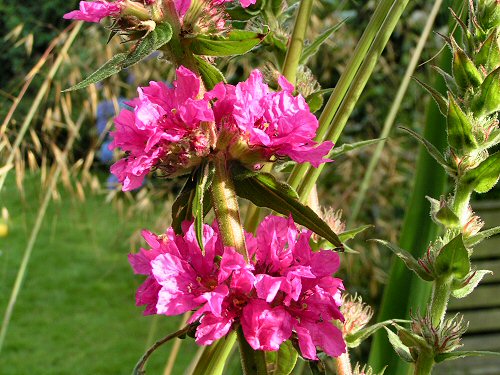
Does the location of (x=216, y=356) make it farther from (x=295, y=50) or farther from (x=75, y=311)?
(x=75, y=311)

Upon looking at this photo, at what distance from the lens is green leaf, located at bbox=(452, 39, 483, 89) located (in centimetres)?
38

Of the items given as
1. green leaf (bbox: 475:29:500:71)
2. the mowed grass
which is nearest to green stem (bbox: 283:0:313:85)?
green leaf (bbox: 475:29:500:71)

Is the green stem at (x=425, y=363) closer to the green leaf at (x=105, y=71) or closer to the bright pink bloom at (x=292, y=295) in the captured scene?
the bright pink bloom at (x=292, y=295)

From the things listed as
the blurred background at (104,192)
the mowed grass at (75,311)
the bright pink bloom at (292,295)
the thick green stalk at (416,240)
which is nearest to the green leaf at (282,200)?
the bright pink bloom at (292,295)

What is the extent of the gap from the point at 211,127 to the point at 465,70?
126 millimetres

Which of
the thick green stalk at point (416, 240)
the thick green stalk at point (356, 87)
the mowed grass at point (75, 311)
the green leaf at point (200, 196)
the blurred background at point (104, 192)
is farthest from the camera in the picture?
the mowed grass at point (75, 311)

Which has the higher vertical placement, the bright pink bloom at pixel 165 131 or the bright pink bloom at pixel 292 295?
the bright pink bloom at pixel 165 131

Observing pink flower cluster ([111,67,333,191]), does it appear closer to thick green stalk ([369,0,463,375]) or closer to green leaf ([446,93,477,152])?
green leaf ([446,93,477,152])

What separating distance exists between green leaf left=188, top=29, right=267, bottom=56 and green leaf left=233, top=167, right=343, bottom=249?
0.05m

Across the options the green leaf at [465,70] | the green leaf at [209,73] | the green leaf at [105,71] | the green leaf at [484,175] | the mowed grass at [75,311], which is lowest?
the mowed grass at [75,311]

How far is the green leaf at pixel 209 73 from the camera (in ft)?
1.15

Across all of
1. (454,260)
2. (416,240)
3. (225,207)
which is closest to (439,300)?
(454,260)

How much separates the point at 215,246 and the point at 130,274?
3.00 m

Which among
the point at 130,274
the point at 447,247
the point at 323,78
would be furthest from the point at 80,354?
the point at 447,247
